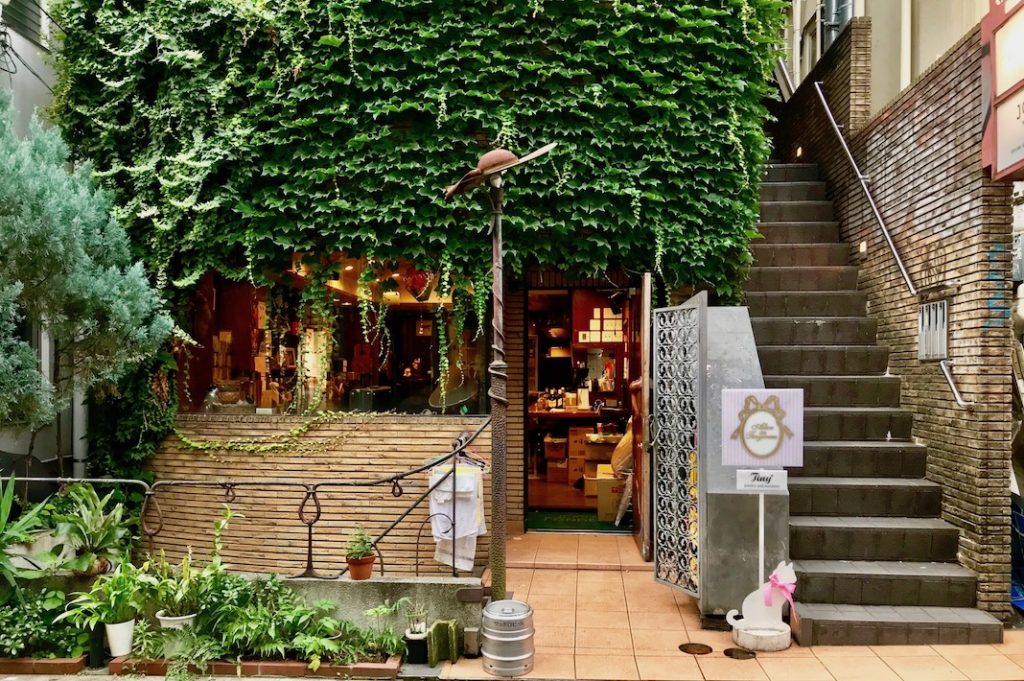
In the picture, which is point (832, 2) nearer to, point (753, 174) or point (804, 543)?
point (753, 174)

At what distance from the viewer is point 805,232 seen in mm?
9367

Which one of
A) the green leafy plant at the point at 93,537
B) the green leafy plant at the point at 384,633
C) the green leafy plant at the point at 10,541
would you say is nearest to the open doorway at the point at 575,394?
the green leafy plant at the point at 384,633

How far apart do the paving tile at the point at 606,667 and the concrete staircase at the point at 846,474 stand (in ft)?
4.99

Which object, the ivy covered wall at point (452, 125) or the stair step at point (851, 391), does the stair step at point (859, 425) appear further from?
the ivy covered wall at point (452, 125)

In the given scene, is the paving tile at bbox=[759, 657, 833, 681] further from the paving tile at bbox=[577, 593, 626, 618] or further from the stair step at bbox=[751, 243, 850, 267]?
the stair step at bbox=[751, 243, 850, 267]

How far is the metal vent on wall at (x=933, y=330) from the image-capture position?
22.0ft

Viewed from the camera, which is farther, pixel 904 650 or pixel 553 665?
pixel 904 650

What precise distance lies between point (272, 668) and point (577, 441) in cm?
629

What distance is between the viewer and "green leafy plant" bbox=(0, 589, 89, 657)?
5.61 metres

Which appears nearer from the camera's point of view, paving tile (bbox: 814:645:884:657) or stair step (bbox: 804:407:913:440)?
paving tile (bbox: 814:645:884:657)

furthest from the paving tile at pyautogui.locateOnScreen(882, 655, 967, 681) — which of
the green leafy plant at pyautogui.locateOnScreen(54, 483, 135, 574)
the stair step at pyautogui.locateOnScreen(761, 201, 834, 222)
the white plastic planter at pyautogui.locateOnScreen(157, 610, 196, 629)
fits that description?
the green leafy plant at pyautogui.locateOnScreen(54, 483, 135, 574)

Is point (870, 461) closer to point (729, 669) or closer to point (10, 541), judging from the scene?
point (729, 669)

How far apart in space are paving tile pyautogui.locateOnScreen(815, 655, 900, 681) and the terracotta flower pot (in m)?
3.83

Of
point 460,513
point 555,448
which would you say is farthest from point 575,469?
point 460,513
